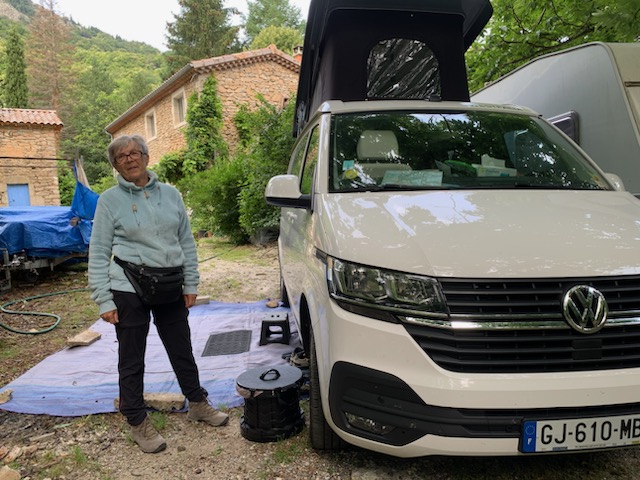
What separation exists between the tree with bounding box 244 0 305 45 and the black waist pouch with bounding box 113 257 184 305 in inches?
1980

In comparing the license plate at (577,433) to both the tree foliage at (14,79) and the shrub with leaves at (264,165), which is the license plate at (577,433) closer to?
the shrub with leaves at (264,165)

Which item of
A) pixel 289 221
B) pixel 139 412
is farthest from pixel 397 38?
pixel 139 412

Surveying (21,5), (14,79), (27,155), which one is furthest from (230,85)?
(21,5)

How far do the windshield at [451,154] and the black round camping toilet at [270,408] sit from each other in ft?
3.91

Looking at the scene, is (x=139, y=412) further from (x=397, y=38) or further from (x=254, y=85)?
(x=254, y=85)

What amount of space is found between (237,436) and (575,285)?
2.10m

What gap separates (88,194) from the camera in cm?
925

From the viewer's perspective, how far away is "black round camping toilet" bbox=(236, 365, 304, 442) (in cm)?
285

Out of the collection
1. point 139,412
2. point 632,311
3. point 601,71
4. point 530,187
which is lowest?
point 139,412

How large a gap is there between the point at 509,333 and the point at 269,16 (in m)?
52.6

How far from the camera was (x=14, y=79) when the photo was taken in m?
35.9

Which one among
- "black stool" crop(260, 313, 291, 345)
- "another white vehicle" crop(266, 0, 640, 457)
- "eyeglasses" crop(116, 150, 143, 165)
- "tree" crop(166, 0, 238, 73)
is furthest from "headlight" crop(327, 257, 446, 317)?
"tree" crop(166, 0, 238, 73)

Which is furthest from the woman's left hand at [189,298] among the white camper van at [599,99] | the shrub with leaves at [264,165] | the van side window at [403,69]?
the shrub with leaves at [264,165]

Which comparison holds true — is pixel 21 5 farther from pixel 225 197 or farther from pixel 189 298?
pixel 189 298
